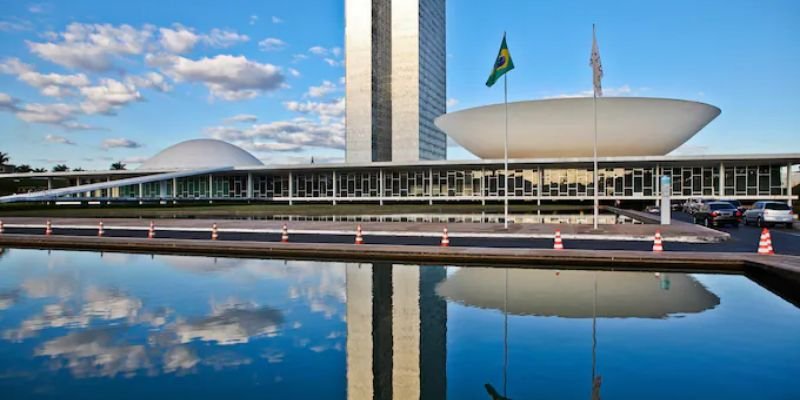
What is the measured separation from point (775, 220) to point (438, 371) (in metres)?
29.8

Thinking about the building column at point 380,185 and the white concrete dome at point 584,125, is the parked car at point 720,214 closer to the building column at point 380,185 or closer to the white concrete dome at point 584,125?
the white concrete dome at point 584,125

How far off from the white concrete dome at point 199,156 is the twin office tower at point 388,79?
3033cm

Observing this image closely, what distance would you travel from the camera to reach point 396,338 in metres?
9.44

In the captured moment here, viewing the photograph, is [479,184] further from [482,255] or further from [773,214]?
[482,255]

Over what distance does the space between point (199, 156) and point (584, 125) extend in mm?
76410

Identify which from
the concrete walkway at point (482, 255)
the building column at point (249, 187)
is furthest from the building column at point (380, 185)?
the concrete walkway at point (482, 255)

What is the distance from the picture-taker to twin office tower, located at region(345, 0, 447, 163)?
134 metres

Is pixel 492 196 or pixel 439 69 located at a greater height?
pixel 439 69

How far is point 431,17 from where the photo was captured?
491 ft

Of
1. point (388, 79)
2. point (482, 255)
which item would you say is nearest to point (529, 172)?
point (482, 255)

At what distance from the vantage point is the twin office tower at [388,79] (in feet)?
440

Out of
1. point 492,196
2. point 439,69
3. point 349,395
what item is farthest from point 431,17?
point 349,395

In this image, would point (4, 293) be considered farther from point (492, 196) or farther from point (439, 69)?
point (439, 69)

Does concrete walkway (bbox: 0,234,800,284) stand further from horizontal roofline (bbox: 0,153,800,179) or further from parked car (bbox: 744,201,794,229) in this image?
horizontal roofline (bbox: 0,153,800,179)
